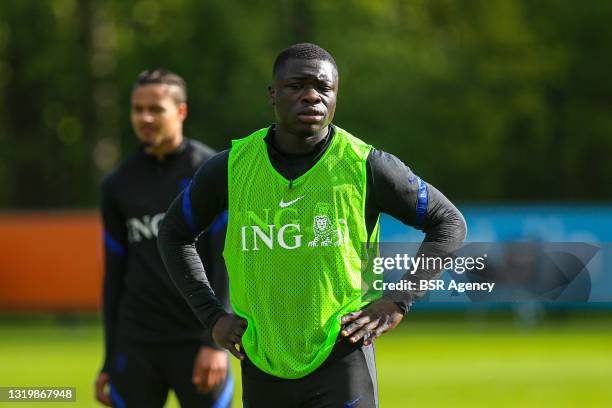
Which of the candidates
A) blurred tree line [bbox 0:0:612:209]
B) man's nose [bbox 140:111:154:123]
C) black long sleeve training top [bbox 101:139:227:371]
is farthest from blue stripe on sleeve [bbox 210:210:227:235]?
blurred tree line [bbox 0:0:612:209]

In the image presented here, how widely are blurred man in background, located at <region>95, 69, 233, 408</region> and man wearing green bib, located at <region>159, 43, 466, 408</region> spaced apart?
6.66 feet

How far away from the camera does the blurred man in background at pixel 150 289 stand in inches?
287

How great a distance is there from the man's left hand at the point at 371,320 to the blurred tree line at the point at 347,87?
32.4 m

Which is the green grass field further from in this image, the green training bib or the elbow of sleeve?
the elbow of sleeve

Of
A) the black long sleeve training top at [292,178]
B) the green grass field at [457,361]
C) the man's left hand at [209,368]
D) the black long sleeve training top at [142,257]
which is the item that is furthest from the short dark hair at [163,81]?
the green grass field at [457,361]

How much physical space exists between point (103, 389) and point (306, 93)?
315cm

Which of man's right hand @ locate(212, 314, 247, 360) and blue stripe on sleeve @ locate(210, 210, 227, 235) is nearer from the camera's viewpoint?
man's right hand @ locate(212, 314, 247, 360)

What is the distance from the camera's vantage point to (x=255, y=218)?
16.9ft

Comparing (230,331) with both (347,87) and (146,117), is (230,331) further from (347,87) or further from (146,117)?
(347,87)

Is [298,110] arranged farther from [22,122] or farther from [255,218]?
[22,122]

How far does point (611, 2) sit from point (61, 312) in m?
19.6

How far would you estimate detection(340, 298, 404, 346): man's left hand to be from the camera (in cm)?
501

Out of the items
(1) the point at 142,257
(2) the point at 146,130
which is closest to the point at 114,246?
(1) the point at 142,257

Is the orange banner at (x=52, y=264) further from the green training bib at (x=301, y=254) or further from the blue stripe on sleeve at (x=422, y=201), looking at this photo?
the blue stripe on sleeve at (x=422, y=201)
